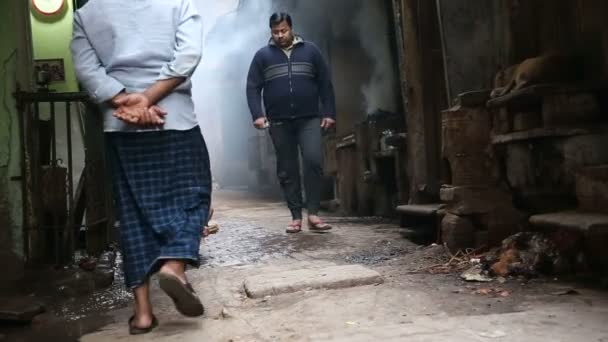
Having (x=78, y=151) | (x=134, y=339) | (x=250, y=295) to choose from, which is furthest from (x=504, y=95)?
(x=78, y=151)

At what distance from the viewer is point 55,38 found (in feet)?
18.6

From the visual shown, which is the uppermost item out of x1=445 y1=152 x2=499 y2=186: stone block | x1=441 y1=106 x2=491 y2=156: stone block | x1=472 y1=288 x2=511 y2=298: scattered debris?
x1=441 y1=106 x2=491 y2=156: stone block

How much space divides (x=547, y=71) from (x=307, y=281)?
5.75 ft

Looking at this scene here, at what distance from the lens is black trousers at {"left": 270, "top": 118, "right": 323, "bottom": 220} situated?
5.09m

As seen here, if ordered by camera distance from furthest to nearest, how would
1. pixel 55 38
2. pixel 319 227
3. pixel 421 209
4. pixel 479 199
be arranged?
pixel 55 38, pixel 319 227, pixel 421 209, pixel 479 199

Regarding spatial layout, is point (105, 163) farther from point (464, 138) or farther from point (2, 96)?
point (464, 138)

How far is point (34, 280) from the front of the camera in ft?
Result: 11.4

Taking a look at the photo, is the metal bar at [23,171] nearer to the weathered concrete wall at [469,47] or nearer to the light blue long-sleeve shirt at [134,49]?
the light blue long-sleeve shirt at [134,49]

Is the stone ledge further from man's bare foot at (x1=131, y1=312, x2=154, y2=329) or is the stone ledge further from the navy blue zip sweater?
man's bare foot at (x1=131, y1=312, x2=154, y2=329)

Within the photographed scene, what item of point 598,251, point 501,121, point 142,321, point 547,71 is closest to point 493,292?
point 598,251

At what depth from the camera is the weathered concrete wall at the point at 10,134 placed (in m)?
3.53

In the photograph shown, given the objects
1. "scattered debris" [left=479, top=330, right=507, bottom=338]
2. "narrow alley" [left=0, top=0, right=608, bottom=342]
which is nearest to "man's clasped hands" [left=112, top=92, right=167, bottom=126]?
"narrow alley" [left=0, top=0, right=608, bottom=342]

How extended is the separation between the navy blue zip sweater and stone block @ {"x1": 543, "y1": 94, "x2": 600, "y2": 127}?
236cm

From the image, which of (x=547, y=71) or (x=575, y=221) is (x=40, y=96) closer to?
(x=547, y=71)
